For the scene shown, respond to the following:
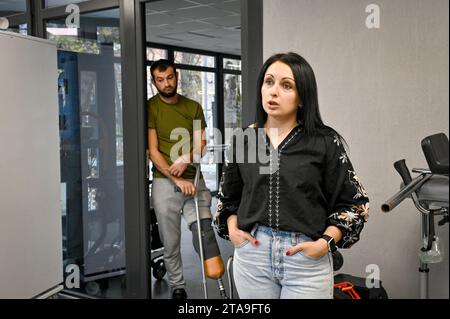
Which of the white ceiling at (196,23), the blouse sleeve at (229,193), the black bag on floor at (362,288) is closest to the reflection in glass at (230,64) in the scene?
the white ceiling at (196,23)

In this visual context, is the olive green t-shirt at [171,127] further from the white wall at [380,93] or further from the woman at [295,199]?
the woman at [295,199]

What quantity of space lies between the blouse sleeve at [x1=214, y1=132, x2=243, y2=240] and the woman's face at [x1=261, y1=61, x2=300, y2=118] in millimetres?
219

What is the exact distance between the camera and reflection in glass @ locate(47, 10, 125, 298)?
10.6 ft

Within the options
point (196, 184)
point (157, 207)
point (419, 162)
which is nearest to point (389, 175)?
point (419, 162)

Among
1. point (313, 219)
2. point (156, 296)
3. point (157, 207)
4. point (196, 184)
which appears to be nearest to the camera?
point (313, 219)

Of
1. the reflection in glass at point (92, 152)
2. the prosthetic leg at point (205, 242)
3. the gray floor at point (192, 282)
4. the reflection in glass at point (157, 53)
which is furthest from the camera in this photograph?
the reflection in glass at point (157, 53)

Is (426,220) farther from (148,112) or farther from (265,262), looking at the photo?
(148,112)

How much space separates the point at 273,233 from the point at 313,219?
0.12 meters

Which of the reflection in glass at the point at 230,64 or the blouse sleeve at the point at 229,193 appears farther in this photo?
the reflection in glass at the point at 230,64

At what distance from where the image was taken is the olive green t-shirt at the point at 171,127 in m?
3.04

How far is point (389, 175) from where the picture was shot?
7.23ft

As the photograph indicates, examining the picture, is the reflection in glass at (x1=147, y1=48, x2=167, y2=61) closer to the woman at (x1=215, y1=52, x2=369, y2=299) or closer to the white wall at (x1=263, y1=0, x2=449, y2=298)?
the white wall at (x1=263, y1=0, x2=449, y2=298)

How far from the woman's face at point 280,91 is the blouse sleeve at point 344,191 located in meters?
0.15

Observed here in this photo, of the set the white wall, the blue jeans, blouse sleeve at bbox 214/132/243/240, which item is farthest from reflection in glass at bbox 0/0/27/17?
the blue jeans
